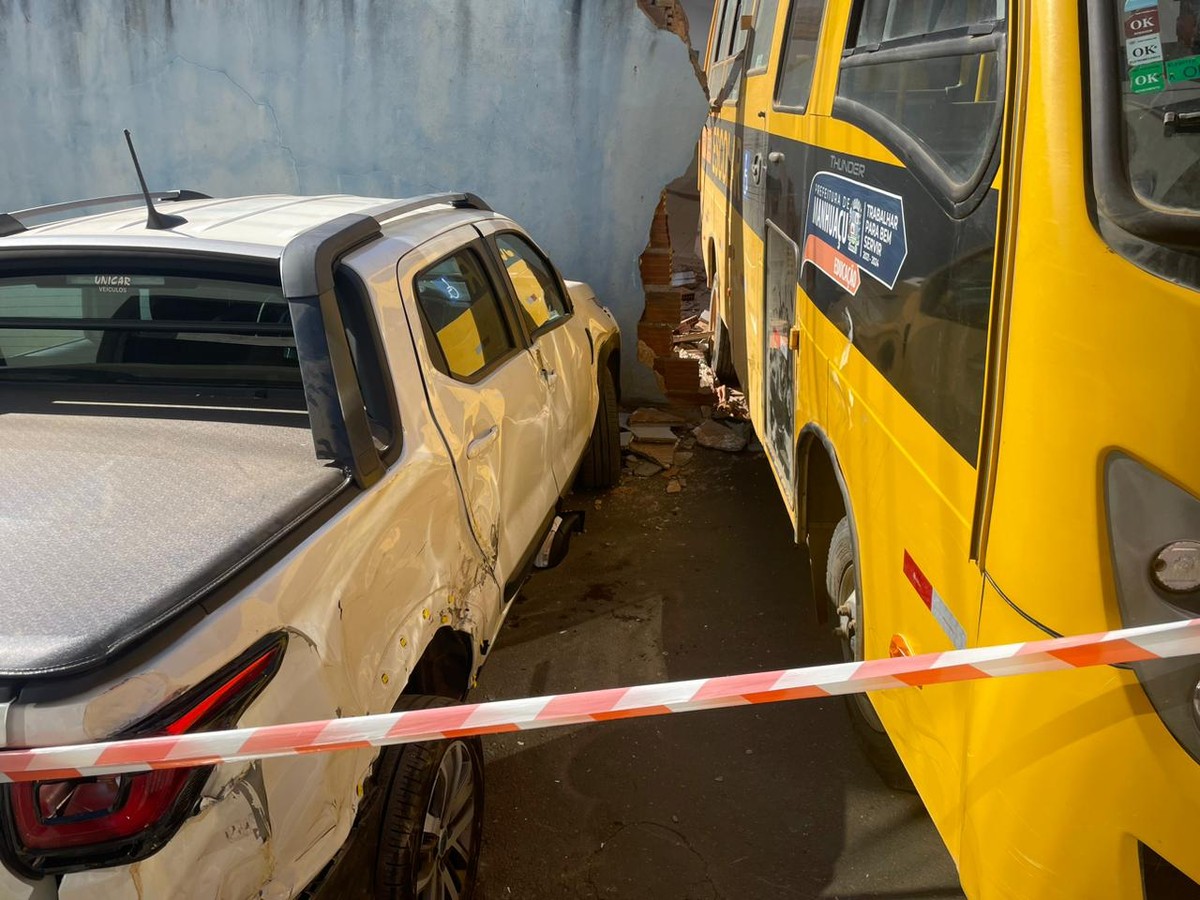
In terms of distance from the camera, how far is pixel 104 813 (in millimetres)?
1377

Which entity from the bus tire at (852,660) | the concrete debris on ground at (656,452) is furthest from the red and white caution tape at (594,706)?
the concrete debris on ground at (656,452)

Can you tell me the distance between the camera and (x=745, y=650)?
11.8 ft

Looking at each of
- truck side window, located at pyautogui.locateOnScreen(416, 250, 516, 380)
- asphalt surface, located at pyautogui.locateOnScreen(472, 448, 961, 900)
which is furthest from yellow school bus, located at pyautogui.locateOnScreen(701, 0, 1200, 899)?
truck side window, located at pyautogui.locateOnScreen(416, 250, 516, 380)

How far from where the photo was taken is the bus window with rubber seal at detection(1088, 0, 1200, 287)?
50.8 inches

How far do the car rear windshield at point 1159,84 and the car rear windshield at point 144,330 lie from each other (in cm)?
202

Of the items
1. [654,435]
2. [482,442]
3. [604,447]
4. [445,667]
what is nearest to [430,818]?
[445,667]

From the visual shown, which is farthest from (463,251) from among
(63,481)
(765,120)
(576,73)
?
(576,73)

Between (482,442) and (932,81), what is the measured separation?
156 cm

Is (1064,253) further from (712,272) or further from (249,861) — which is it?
(712,272)

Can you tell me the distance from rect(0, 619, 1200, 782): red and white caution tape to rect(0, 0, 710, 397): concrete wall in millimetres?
4859

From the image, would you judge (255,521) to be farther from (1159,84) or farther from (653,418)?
Answer: (653,418)

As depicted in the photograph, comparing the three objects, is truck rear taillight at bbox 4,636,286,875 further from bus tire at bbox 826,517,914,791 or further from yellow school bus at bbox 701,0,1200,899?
bus tire at bbox 826,517,914,791

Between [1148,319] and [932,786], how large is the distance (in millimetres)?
1085

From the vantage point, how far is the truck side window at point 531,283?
11.9ft
